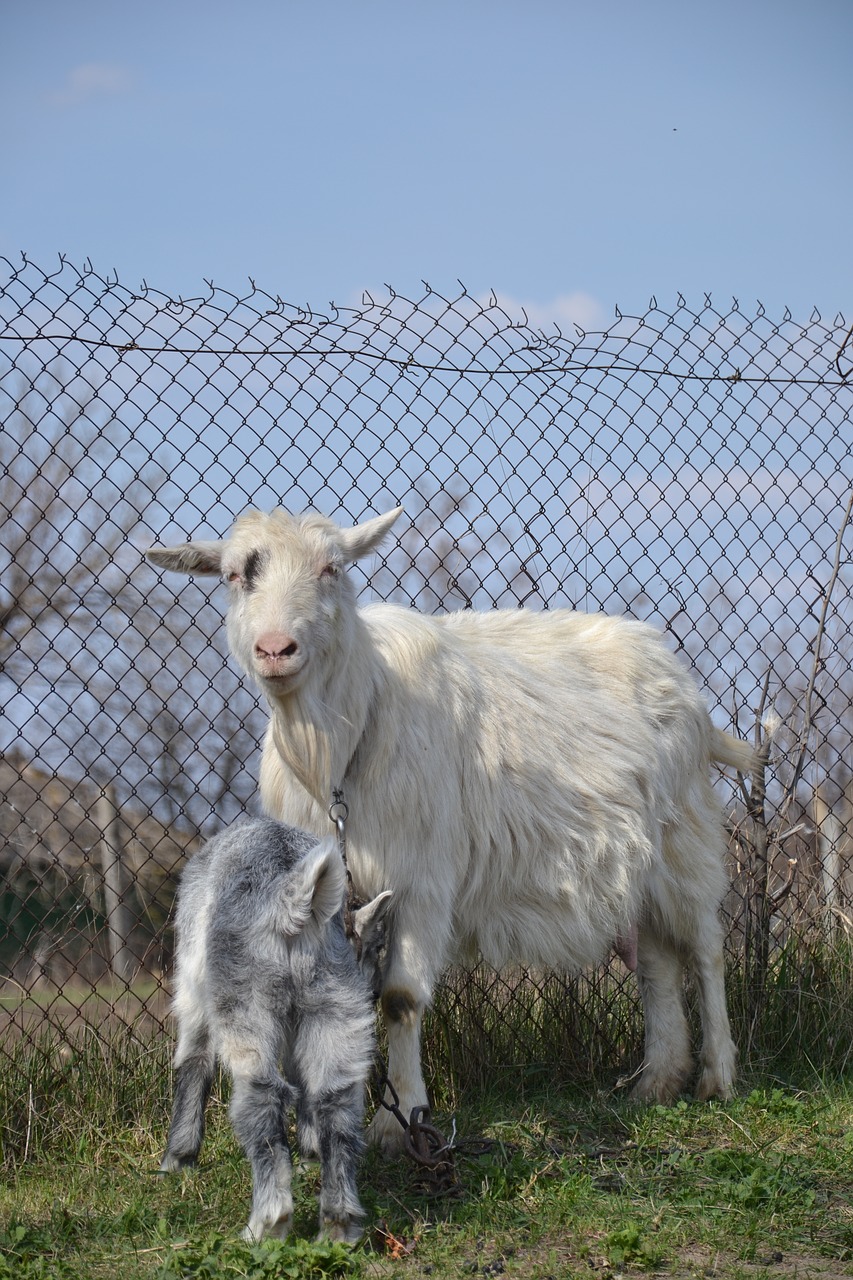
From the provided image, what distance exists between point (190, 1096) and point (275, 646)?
1430 mm

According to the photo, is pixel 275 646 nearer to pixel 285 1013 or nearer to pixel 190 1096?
pixel 285 1013

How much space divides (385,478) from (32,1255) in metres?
3.22

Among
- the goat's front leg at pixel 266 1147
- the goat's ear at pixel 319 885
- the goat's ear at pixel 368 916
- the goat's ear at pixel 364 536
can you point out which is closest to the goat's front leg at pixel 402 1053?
the goat's ear at pixel 368 916

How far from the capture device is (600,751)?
199 inches

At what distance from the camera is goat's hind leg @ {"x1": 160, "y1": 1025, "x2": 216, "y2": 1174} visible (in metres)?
3.79

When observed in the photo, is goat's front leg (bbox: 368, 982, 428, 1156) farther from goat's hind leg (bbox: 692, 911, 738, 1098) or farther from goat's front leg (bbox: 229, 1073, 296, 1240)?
goat's hind leg (bbox: 692, 911, 738, 1098)

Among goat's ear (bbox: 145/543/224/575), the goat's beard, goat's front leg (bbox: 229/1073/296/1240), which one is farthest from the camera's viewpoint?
goat's ear (bbox: 145/543/224/575)

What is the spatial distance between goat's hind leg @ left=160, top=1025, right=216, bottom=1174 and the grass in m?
0.09

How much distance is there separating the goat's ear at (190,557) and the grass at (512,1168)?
1845 mm

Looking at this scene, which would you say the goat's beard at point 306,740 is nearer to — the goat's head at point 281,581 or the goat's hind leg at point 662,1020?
the goat's head at point 281,581

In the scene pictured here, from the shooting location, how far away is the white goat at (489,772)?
13.7 feet

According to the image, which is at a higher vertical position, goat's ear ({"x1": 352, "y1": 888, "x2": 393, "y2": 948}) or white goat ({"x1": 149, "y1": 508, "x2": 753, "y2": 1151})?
white goat ({"x1": 149, "y1": 508, "x2": 753, "y2": 1151})

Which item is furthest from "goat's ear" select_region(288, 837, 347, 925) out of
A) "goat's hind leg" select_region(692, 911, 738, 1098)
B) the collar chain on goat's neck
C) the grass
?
"goat's hind leg" select_region(692, 911, 738, 1098)

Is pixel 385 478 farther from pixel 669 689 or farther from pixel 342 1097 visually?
pixel 342 1097
